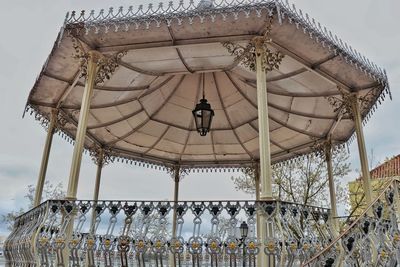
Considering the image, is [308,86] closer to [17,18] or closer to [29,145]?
[17,18]

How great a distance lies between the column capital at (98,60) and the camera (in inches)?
230

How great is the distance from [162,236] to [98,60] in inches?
126

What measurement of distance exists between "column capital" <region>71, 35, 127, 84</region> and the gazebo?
17mm

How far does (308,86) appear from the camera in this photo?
7.57 meters

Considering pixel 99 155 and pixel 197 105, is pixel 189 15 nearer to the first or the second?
pixel 197 105

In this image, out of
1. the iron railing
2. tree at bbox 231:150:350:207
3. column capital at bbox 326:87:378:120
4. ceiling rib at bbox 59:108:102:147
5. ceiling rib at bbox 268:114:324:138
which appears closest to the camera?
the iron railing

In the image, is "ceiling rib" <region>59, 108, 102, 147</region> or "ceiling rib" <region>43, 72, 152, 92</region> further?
"ceiling rib" <region>59, 108, 102, 147</region>

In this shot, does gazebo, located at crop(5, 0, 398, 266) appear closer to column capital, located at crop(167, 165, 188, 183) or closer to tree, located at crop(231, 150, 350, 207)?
column capital, located at crop(167, 165, 188, 183)

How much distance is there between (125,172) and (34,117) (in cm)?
1334

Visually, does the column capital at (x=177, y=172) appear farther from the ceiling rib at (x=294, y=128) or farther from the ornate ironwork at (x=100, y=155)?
the ceiling rib at (x=294, y=128)

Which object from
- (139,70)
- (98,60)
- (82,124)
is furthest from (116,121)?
(82,124)

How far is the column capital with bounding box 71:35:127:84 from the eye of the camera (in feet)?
19.2

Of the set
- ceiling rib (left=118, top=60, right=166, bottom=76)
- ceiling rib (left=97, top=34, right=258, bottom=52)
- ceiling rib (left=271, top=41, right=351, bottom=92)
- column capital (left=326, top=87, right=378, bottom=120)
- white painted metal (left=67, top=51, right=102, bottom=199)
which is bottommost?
white painted metal (left=67, top=51, right=102, bottom=199)

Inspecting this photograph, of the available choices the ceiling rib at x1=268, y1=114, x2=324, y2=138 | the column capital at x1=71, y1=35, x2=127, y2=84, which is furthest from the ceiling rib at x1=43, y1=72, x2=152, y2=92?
the ceiling rib at x1=268, y1=114, x2=324, y2=138
